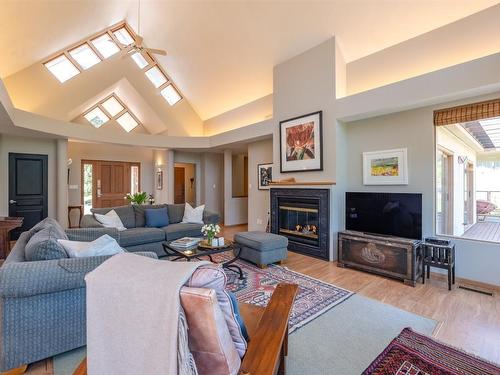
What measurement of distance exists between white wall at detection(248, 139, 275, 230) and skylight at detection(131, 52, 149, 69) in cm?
361

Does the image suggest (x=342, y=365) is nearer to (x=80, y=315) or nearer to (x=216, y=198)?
(x=80, y=315)

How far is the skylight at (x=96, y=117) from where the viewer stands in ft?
24.6

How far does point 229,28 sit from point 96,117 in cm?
495

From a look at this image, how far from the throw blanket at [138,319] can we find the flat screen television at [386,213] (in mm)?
3498

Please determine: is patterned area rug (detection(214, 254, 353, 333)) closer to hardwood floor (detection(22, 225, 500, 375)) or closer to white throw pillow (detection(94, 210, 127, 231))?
hardwood floor (detection(22, 225, 500, 375))

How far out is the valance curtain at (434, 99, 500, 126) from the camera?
10.3 feet

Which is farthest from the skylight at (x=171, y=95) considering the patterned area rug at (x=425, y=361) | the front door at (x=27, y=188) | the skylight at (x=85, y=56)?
the patterned area rug at (x=425, y=361)

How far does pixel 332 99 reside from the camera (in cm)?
431

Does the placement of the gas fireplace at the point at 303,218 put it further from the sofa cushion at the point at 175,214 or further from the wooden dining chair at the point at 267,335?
the wooden dining chair at the point at 267,335

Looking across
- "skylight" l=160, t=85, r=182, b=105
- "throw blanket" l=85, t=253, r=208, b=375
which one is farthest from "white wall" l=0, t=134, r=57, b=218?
"throw blanket" l=85, t=253, r=208, b=375

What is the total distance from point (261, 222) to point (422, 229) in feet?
12.0

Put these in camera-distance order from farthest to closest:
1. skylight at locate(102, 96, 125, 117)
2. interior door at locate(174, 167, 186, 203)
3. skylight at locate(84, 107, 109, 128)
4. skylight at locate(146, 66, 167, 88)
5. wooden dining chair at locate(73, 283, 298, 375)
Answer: interior door at locate(174, 167, 186, 203) < skylight at locate(102, 96, 125, 117) < skylight at locate(84, 107, 109, 128) < skylight at locate(146, 66, 167, 88) < wooden dining chair at locate(73, 283, 298, 375)

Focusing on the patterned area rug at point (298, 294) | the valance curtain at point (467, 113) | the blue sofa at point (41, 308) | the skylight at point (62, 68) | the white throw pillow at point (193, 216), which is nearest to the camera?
A: the blue sofa at point (41, 308)

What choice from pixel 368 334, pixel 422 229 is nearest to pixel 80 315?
pixel 368 334
